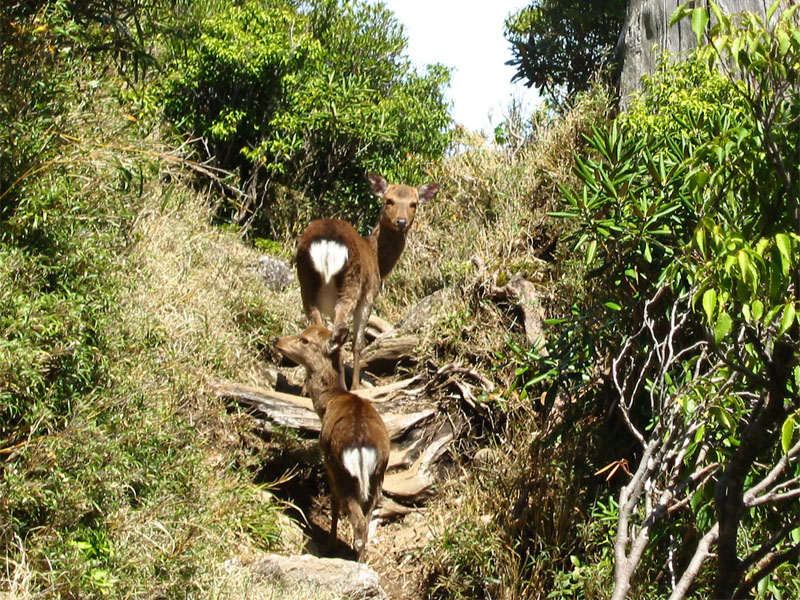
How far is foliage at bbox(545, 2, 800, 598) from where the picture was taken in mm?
3691

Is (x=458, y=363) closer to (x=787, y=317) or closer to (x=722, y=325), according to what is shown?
(x=722, y=325)

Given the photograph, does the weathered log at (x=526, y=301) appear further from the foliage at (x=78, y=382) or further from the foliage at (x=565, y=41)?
the foliage at (x=565, y=41)

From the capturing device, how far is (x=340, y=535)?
348 inches

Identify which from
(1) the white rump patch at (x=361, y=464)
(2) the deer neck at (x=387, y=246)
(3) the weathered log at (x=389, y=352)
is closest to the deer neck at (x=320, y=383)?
(1) the white rump patch at (x=361, y=464)

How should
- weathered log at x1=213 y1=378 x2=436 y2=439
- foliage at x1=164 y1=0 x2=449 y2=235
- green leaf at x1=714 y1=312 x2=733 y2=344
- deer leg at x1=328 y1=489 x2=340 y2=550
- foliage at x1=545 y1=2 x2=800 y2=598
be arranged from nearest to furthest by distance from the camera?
green leaf at x1=714 y1=312 x2=733 y2=344, foliage at x1=545 y1=2 x2=800 y2=598, deer leg at x1=328 y1=489 x2=340 y2=550, weathered log at x1=213 y1=378 x2=436 y2=439, foliage at x1=164 y1=0 x2=449 y2=235

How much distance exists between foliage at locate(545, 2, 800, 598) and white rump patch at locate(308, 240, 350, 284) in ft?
9.33

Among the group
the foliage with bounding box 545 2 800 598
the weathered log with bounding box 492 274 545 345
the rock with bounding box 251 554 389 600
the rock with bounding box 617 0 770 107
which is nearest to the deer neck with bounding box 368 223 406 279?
the weathered log with bounding box 492 274 545 345

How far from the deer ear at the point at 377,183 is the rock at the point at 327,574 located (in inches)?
239

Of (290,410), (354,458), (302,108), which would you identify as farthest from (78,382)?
(302,108)

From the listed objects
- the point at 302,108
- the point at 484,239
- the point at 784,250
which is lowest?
the point at 784,250

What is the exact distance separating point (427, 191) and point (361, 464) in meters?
5.18

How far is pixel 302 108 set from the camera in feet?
42.6

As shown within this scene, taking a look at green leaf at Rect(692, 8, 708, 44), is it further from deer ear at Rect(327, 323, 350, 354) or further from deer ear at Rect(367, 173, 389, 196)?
deer ear at Rect(367, 173, 389, 196)

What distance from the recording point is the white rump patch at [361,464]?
25.2ft
